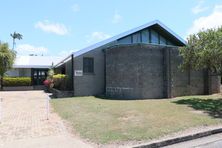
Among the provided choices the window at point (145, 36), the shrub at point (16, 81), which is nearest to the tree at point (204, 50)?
the window at point (145, 36)

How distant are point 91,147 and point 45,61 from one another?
30966 millimetres

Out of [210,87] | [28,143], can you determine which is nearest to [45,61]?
[210,87]

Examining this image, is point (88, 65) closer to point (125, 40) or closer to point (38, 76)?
point (125, 40)

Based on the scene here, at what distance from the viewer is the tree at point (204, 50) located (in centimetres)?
1490

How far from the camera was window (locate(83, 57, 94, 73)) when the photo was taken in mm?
20141

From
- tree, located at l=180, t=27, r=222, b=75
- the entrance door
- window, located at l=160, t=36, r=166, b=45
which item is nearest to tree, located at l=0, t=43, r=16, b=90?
the entrance door

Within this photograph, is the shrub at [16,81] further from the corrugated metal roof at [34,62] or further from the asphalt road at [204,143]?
the asphalt road at [204,143]

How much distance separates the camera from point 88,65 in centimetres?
2031

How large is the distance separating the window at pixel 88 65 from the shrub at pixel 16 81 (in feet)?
46.4

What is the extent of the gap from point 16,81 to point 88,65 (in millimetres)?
14542

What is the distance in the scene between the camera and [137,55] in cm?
1777

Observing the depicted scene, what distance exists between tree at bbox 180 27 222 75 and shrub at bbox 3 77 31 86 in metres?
20.8

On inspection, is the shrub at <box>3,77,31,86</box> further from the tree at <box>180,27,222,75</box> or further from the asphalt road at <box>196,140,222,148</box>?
the asphalt road at <box>196,140,222,148</box>

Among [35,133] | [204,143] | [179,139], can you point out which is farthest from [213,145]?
[35,133]
